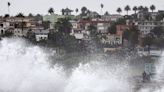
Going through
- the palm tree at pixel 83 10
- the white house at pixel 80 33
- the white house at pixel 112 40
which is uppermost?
the palm tree at pixel 83 10

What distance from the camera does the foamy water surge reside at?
2461cm

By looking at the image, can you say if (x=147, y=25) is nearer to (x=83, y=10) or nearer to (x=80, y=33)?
(x=80, y=33)

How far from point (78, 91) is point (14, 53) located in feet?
24.0

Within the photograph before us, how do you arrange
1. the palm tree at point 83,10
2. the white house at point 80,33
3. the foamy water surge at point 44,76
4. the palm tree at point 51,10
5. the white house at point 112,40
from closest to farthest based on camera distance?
the foamy water surge at point 44,76 < the white house at point 112,40 < the white house at point 80,33 < the palm tree at point 51,10 < the palm tree at point 83,10

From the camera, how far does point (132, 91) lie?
24.3 m

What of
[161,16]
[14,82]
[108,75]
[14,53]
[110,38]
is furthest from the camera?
[161,16]

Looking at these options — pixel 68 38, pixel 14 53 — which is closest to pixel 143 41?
pixel 68 38

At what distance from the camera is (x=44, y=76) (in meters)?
27.5

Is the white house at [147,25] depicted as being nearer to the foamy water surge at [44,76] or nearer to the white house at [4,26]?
the white house at [4,26]

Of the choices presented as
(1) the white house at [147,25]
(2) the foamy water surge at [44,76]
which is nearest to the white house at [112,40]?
(1) the white house at [147,25]

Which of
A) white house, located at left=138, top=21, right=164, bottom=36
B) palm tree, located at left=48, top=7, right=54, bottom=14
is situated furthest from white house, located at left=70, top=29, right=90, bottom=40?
palm tree, located at left=48, top=7, right=54, bottom=14

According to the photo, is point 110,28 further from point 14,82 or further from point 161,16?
point 14,82

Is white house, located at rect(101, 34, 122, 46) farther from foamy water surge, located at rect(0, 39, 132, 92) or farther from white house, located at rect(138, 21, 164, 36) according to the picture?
foamy water surge, located at rect(0, 39, 132, 92)

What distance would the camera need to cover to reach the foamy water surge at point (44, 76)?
24.6m
